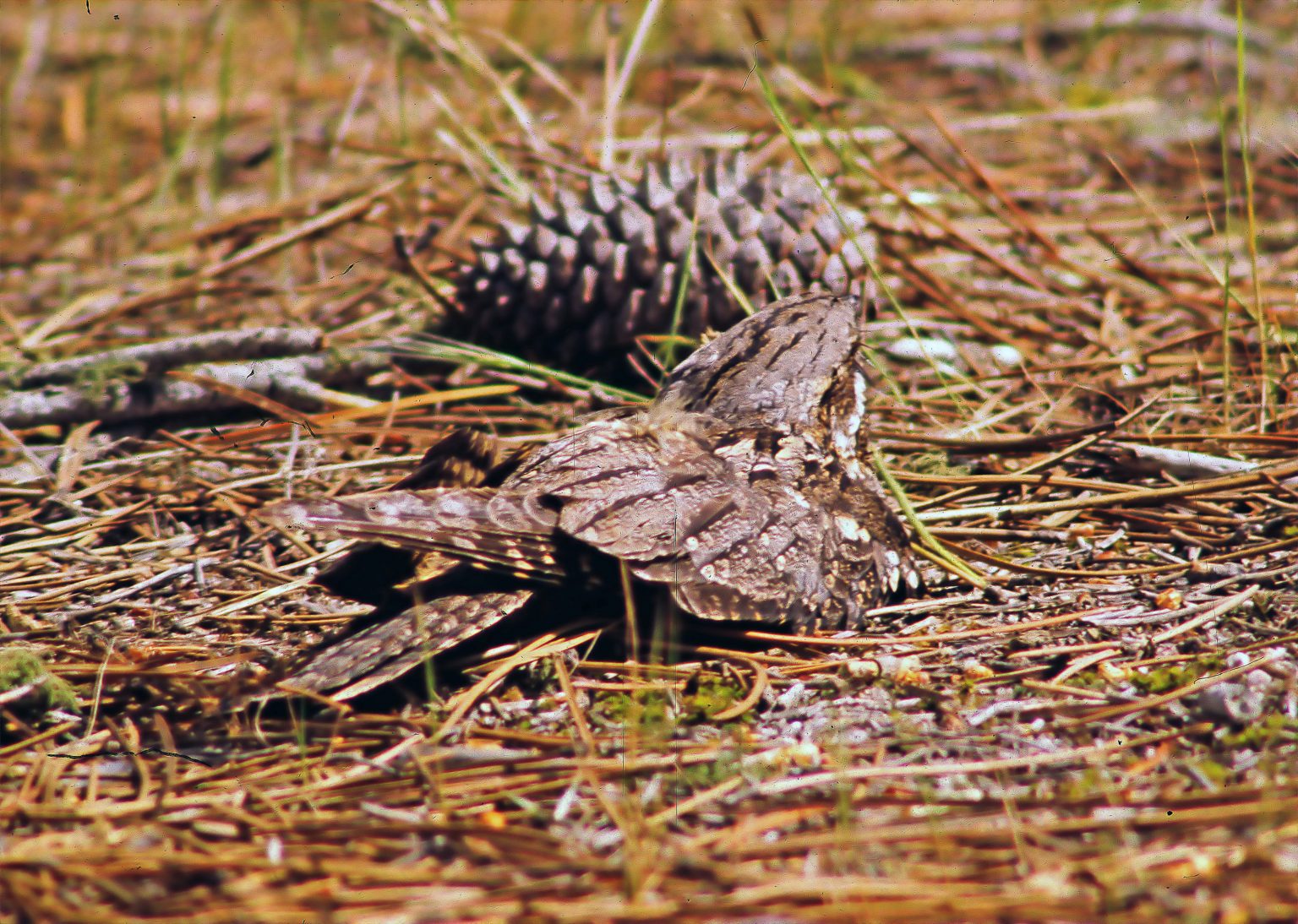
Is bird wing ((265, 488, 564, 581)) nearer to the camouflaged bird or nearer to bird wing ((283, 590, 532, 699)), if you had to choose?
the camouflaged bird

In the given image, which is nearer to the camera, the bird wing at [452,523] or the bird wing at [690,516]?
the bird wing at [452,523]

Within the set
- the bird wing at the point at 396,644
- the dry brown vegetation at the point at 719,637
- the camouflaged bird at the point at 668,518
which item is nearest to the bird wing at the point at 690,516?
the camouflaged bird at the point at 668,518

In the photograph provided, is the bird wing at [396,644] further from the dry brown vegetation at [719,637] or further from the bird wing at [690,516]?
the bird wing at [690,516]

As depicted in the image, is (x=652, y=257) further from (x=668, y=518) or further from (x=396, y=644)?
(x=396, y=644)

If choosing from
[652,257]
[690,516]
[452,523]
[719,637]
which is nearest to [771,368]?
[690,516]

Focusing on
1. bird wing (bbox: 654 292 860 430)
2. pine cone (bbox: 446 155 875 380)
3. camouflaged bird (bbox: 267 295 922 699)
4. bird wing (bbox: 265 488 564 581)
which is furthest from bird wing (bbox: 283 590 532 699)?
pine cone (bbox: 446 155 875 380)
